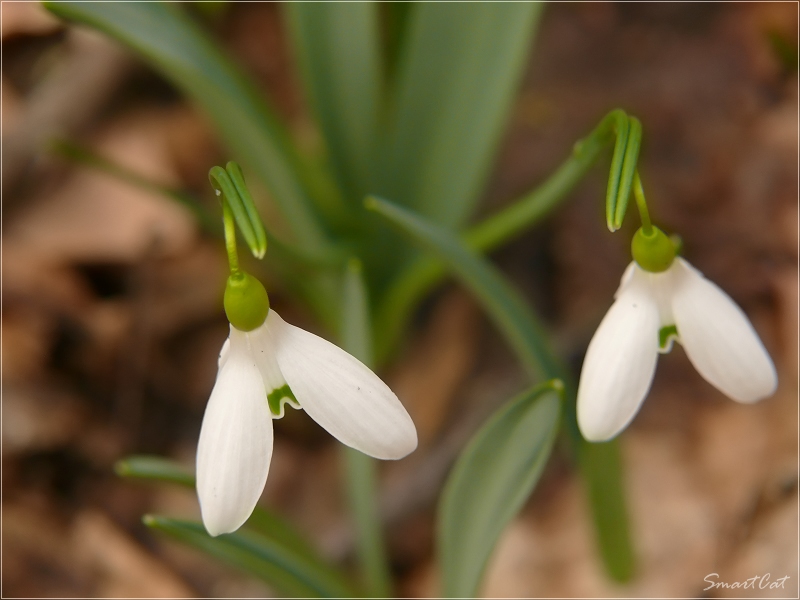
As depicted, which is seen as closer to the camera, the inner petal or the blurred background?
the inner petal

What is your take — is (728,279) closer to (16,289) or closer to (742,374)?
(742,374)

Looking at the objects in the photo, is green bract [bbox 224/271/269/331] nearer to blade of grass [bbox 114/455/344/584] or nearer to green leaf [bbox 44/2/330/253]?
blade of grass [bbox 114/455/344/584]

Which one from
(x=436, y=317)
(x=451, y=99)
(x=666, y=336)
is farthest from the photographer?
(x=436, y=317)
